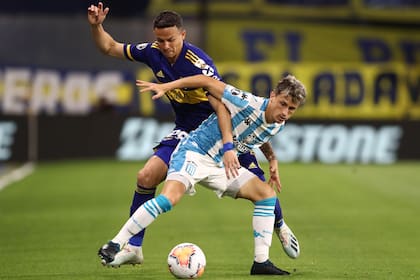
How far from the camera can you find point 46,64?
26.4 m

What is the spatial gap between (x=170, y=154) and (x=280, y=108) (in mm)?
1232

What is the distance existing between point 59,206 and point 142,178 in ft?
21.7

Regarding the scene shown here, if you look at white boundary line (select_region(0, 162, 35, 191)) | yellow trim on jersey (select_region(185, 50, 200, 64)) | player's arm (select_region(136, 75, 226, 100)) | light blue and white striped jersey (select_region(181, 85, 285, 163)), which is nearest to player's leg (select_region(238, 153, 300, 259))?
light blue and white striped jersey (select_region(181, 85, 285, 163))

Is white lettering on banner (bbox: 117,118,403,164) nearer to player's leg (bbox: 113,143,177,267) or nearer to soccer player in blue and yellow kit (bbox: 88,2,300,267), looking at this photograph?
soccer player in blue and yellow kit (bbox: 88,2,300,267)

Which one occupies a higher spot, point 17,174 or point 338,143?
point 338,143

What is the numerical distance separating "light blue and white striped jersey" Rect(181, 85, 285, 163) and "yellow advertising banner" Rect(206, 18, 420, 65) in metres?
18.6

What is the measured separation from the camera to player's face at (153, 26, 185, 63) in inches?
349

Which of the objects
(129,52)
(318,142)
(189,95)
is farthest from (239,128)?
(318,142)

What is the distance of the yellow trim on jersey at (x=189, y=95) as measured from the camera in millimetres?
9336

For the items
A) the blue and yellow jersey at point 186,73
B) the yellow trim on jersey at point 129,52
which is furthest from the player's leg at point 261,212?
the yellow trim on jersey at point 129,52

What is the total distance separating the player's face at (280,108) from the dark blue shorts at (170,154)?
711mm

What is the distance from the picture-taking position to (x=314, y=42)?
91.4ft

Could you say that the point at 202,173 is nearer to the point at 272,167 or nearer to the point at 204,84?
the point at 204,84

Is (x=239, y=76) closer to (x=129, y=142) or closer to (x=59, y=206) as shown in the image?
(x=129, y=142)
